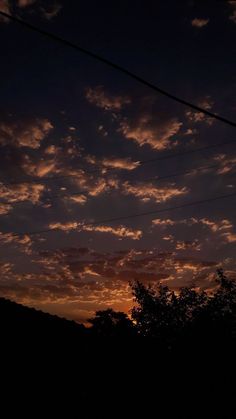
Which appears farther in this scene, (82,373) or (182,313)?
(182,313)

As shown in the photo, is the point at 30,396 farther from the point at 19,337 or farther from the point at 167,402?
the point at 167,402

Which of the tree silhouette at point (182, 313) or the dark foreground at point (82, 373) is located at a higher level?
the tree silhouette at point (182, 313)

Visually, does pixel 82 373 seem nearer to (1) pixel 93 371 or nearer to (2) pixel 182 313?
(1) pixel 93 371

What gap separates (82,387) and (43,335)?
Result: 5.94 ft

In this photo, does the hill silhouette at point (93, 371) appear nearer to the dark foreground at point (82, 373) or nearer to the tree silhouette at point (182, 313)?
the dark foreground at point (82, 373)

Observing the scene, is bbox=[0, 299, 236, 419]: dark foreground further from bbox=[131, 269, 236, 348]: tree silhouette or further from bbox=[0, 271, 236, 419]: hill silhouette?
bbox=[131, 269, 236, 348]: tree silhouette

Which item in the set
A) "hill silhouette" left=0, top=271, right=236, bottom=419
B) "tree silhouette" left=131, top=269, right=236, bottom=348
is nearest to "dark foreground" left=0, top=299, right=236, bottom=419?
"hill silhouette" left=0, top=271, right=236, bottom=419

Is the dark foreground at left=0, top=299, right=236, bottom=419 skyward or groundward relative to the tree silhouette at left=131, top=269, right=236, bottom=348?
groundward

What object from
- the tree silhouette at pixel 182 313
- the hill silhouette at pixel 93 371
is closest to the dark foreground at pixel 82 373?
the hill silhouette at pixel 93 371

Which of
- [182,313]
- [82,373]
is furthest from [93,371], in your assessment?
[182,313]

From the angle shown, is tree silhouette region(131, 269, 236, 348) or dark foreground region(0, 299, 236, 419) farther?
tree silhouette region(131, 269, 236, 348)

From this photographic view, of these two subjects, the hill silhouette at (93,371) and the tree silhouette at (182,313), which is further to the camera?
the tree silhouette at (182,313)

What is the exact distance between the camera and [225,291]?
47562mm

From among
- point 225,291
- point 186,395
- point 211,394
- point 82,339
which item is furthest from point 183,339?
point 82,339
